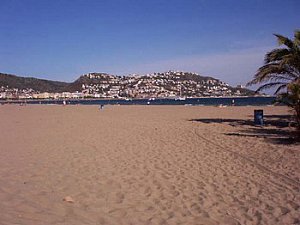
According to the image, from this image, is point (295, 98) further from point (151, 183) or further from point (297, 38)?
point (151, 183)

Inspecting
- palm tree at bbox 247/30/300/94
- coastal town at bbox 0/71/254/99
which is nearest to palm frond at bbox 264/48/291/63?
palm tree at bbox 247/30/300/94

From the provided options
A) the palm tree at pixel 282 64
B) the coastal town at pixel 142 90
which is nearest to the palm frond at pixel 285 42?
the palm tree at pixel 282 64

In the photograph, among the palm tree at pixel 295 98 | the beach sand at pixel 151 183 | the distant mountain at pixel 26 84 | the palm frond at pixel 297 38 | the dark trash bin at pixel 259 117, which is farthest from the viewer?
the distant mountain at pixel 26 84

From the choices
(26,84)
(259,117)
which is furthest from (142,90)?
(259,117)

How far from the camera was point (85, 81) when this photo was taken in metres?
154

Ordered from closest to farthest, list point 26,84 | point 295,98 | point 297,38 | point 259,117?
point 295,98, point 297,38, point 259,117, point 26,84

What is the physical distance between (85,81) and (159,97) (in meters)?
41.9

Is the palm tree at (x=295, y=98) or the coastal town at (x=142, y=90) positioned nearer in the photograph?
the palm tree at (x=295, y=98)

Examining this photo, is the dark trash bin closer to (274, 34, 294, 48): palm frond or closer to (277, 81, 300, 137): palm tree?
(274, 34, 294, 48): palm frond

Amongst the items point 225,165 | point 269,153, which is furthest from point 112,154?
point 269,153

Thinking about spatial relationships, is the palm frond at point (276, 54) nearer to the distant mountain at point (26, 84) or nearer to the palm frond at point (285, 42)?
the palm frond at point (285, 42)

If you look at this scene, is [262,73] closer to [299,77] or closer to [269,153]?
[299,77]

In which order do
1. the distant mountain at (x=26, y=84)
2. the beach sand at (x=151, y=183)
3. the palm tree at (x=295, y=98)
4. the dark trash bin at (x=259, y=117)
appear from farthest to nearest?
the distant mountain at (x=26, y=84) < the dark trash bin at (x=259, y=117) < the palm tree at (x=295, y=98) < the beach sand at (x=151, y=183)

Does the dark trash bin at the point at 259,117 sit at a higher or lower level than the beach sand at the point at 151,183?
higher
